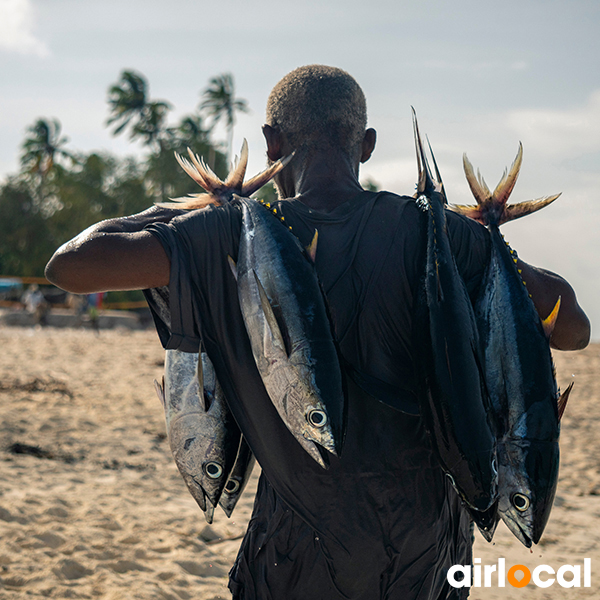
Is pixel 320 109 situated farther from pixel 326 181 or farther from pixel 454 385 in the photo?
pixel 454 385

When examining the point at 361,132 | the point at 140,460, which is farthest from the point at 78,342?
the point at 361,132

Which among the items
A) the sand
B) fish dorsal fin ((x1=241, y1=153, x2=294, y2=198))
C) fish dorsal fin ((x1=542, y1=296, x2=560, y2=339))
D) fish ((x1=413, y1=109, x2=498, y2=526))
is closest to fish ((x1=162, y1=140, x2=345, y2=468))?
fish dorsal fin ((x1=241, y1=153, x2=294, y2=198))

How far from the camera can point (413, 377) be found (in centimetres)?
171

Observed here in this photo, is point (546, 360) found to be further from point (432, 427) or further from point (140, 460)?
point (140, 460)

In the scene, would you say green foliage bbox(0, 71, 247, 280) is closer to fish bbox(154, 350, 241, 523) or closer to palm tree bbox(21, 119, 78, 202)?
palm tree bbox(21, 119, 78, 202)

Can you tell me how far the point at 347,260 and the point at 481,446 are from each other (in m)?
0.59

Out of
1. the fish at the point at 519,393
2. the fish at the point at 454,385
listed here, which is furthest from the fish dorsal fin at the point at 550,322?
the fish at the point at 454,385

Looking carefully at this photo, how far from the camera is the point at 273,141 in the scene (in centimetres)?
188

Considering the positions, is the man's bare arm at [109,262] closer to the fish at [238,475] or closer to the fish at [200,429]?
the fish at [200,429]

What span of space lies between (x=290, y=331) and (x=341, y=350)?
17cm

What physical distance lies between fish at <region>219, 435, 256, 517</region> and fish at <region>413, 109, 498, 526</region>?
2.28 feet

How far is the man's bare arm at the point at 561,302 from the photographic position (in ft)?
6.14

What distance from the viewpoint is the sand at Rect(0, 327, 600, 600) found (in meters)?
4.06

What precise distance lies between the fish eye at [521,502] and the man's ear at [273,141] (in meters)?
1.19
